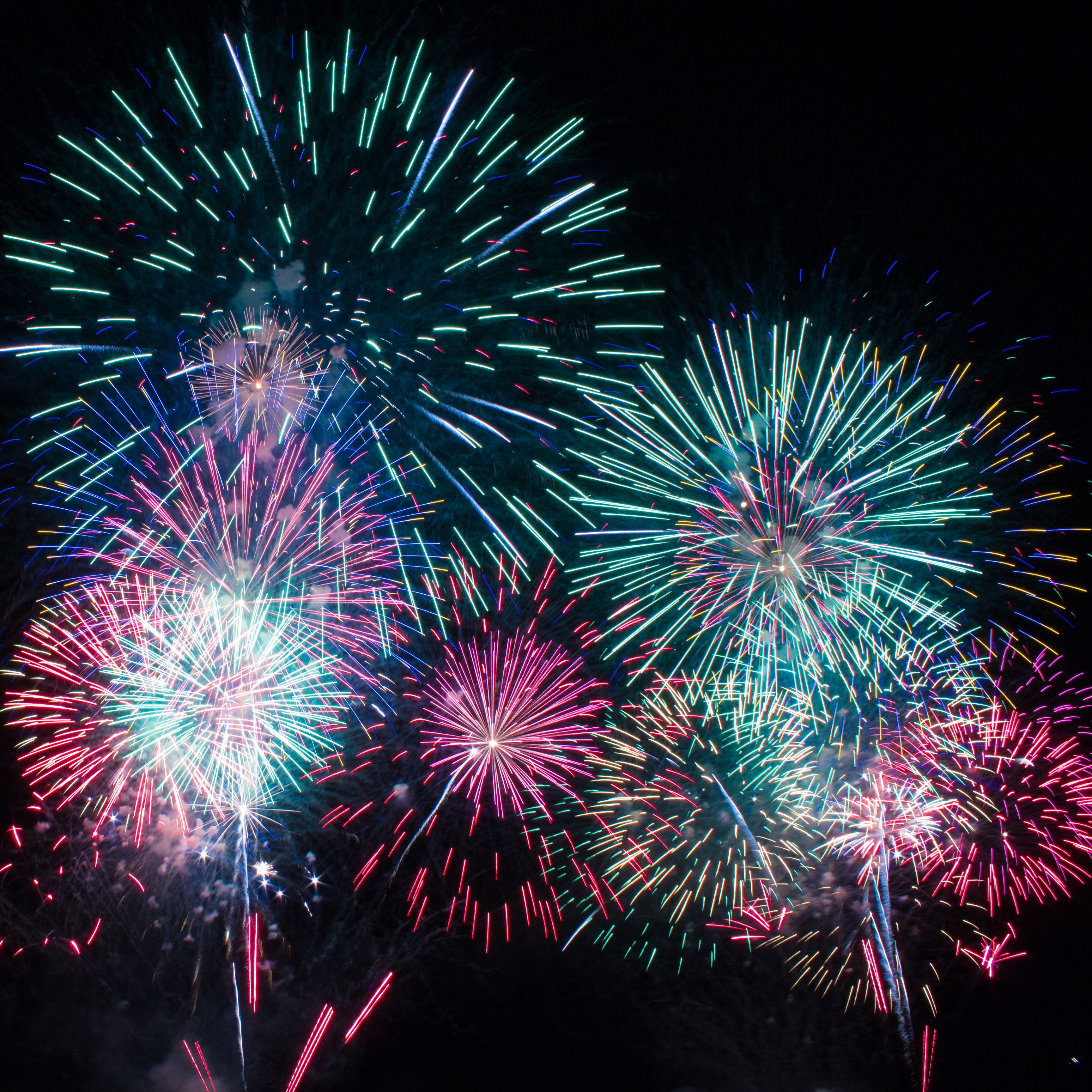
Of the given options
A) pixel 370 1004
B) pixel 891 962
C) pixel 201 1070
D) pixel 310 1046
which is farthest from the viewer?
pixel 370 1004

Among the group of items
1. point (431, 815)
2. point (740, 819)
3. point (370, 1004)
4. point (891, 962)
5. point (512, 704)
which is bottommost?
point (370, 1004)

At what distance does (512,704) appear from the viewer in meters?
9.57

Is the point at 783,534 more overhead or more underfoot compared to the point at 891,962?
more overhead

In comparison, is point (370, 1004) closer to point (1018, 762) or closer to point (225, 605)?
point (225, 605)

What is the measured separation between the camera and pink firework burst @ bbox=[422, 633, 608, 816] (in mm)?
9555

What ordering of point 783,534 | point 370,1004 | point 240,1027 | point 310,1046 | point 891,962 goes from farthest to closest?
point 370,1004 < point 310,1046 < point 240,1027 < point 891,962 < point 783,534

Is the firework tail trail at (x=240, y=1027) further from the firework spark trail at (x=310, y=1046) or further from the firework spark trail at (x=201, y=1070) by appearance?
the firework spark trail at (x=310, y=1046)

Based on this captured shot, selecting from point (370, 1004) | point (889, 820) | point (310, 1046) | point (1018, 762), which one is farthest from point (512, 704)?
point (310, 1046)

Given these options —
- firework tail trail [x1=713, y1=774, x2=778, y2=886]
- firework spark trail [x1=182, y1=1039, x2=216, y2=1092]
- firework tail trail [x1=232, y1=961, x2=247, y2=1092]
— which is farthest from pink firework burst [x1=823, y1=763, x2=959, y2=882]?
firework spark trail [x1=182, y1=1039, x2=216, y2=1092]

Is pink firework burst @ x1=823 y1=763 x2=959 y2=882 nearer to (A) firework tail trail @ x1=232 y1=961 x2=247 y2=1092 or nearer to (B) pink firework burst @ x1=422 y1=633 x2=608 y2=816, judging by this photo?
(B) pink firework burst @ x1=422 y1=633 x2=608 y2=816

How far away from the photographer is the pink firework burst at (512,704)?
9.55 m

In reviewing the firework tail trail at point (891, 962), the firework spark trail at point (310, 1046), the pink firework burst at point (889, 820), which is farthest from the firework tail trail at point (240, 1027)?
the firework tail trail at point (891, 962)

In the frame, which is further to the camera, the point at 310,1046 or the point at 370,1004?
the point at 370,1004

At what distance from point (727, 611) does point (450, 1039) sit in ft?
46.6
